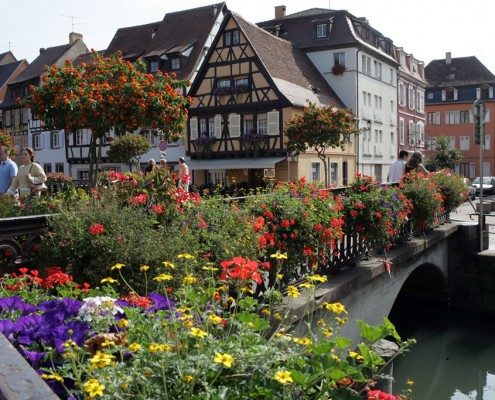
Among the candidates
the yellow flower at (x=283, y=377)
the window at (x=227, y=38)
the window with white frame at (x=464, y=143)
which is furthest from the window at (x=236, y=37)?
the window with white frame at (x=464, y=143)

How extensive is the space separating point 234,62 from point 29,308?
30620mm

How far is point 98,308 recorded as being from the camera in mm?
2758

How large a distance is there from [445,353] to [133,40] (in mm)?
35326

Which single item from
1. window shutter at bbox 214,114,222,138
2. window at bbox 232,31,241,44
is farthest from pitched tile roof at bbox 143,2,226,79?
window at bbox 232,31,241,44

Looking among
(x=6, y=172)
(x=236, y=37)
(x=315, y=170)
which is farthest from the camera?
(x=315, y=170)

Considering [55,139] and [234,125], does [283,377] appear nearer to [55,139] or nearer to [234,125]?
[234,125]

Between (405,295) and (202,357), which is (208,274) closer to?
(202,357)

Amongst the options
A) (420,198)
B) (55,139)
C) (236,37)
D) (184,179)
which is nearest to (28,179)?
(184,179)

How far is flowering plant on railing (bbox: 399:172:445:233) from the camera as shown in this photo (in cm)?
1050

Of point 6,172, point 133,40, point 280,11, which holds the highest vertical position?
point 280,11

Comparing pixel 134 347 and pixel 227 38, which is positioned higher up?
pixel 227 38

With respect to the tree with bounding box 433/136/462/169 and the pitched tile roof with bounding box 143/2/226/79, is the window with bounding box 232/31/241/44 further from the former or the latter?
the tree with bounding box 433/136/462/169

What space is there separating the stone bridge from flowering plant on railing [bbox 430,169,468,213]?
0.59 meters

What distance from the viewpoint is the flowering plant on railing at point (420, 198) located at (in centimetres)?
1050
